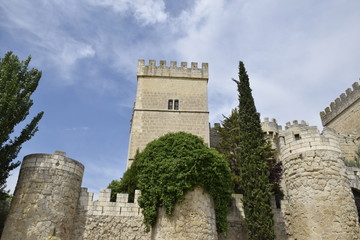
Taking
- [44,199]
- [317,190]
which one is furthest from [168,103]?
[317,190]

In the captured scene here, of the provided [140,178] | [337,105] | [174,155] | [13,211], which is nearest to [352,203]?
[174,155]

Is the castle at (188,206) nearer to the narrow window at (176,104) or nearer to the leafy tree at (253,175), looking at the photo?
the leafy tree at (253,175)

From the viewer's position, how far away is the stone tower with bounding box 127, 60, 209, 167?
19.6 metres

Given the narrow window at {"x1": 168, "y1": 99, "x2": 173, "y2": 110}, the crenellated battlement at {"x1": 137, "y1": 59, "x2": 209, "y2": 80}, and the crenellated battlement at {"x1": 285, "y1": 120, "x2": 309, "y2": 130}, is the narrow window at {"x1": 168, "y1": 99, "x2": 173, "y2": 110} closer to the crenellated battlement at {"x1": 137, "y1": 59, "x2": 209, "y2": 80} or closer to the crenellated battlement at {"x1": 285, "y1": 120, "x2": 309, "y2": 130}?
the crenellated battlement at {"x1": 137, "y1": 59, "x2": 209, "y2": 80}

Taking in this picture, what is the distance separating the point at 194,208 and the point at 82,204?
440 centimetres

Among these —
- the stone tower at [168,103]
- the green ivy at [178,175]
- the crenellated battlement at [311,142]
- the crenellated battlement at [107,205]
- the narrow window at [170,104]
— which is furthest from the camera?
the narrow window at [170,104]

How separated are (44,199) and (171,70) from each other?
13.5m

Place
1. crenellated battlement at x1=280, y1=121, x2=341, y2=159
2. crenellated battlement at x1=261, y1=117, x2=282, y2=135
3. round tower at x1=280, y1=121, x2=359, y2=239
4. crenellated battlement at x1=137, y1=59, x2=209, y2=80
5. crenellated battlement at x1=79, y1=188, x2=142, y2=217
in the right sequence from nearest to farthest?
round tower at x1=280, y1=121, x2=359, y2=239
crenellated battlement at x1=79, y1=188, x2=142, y2=217
crenellated battlement at x1=280, y1=121, x2=341, y2=159
crenellated battlement at x1=137, y1=59, x2=209, y2=80
crenellated battlement at x1=261, y1=117, x2=282, y2=135

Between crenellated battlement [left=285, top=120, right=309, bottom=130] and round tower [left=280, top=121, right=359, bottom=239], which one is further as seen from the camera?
crenellated battlement [left=285, top=120, right=309, bottom=130]

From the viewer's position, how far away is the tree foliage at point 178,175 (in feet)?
34.4

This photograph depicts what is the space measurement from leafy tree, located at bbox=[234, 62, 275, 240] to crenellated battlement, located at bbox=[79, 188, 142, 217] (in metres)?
4.17

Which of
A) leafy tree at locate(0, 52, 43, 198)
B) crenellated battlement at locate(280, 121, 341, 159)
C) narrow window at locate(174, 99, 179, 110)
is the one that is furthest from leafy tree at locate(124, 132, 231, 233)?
narrow window at locate(174, 99, 179, 110)

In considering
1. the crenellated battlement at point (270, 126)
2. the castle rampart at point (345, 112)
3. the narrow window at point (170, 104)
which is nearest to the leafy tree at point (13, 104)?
the narrow window at point (170, 104)

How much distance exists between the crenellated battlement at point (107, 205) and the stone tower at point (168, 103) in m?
6.56
